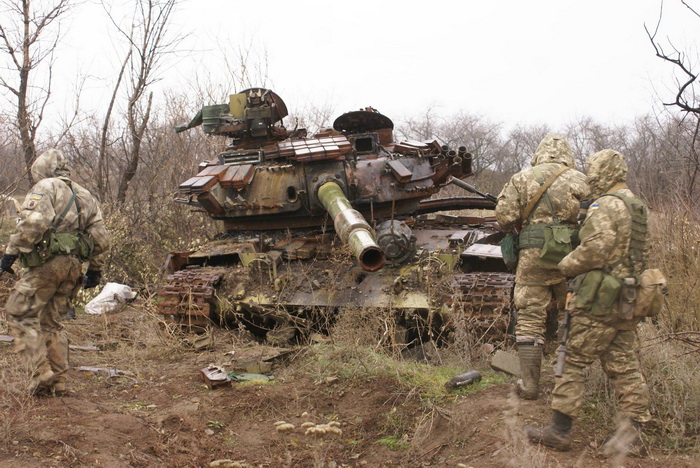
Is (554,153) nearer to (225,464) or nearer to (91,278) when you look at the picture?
(225,464)

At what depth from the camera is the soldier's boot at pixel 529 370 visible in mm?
5000

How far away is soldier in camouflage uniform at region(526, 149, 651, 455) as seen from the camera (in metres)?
4.06

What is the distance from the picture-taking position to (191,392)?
576cm

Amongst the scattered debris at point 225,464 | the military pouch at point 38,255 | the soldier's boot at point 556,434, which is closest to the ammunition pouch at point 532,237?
the soldier's boot at point 556,434

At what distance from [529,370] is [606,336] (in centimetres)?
103

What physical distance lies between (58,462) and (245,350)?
316 centimetres

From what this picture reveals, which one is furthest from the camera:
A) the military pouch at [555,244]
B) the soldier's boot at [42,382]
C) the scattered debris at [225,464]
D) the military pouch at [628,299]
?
the soldier's boot at [42,382]

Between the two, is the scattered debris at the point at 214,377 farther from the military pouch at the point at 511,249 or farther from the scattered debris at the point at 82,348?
the military pouch at the point at 511,249

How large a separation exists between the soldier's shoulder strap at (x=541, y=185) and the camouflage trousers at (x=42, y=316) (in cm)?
358

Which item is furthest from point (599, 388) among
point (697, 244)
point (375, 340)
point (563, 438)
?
point (697, 244)

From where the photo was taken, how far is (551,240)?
5.02 m

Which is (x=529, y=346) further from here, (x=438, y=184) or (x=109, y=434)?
(x=438, y=184)

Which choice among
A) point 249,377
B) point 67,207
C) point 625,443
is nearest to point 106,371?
point 249,377

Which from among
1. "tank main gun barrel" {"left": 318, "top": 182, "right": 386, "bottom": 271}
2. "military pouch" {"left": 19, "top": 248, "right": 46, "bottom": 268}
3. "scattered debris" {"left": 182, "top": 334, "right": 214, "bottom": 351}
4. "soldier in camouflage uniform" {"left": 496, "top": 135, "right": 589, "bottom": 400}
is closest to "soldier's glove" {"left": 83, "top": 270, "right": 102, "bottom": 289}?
"military pouch" {"left": 19, "top": 248, "right": 46, "bottom": 268}
